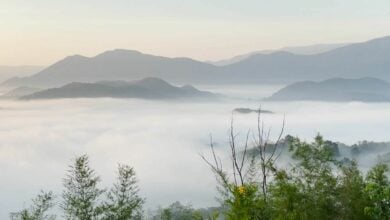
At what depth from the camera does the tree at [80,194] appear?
22.8 meters

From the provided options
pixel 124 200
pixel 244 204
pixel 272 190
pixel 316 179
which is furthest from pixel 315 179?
pixel 124 200

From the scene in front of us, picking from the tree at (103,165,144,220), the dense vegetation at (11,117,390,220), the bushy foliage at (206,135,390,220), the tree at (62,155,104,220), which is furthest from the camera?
the tree at (103,165,144,220)

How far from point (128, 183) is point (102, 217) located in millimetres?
2178

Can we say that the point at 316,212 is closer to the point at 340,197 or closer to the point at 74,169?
the point at 340,197

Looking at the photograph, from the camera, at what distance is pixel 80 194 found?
2320 cm

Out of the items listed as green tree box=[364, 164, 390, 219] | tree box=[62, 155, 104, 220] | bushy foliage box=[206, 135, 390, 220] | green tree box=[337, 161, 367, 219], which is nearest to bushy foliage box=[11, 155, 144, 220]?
tree box=[62, 155, 104, 220]

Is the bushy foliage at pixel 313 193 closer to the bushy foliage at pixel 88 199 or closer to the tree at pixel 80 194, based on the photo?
the bushy foliage at pixel 88 199

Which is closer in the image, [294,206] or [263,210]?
[263,210]

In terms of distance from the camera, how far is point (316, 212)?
603 inches

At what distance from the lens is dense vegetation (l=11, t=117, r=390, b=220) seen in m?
10.6

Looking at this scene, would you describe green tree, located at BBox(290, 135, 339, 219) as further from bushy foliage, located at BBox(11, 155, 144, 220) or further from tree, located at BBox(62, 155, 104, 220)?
tree, located at BBox(62, 155, 104, 220)

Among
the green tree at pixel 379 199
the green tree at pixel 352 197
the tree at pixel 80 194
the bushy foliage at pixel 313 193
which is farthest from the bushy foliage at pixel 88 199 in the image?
the green tree at pixel 379 199

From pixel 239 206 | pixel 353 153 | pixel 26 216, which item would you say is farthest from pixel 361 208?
pixel 353 153

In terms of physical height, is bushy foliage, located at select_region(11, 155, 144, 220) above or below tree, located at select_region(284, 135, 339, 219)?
below
